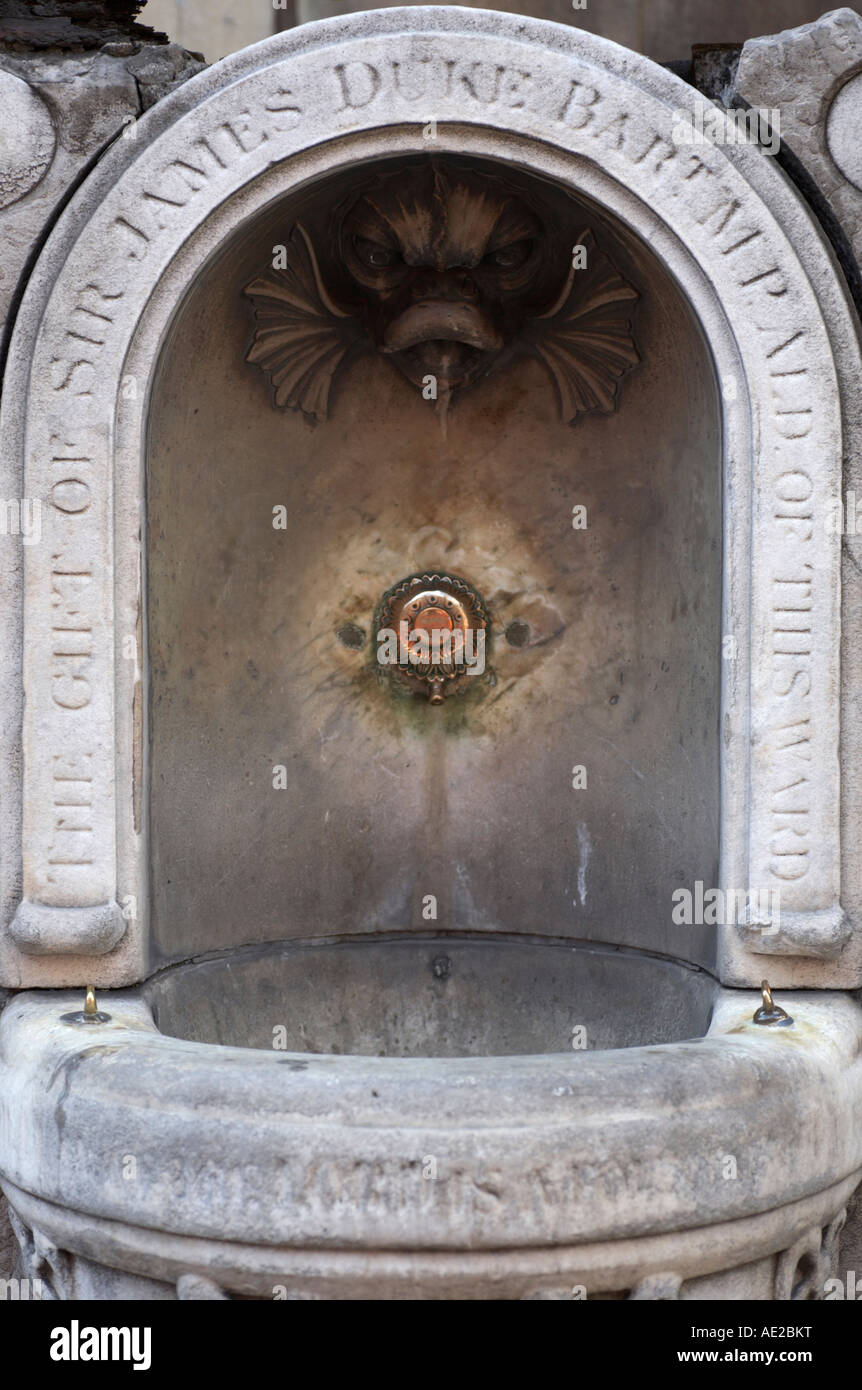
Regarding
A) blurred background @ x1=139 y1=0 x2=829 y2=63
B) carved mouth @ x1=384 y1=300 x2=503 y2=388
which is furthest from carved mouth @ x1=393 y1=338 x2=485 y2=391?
blurred background @ x1=139 y1=0 x2=829 y2=63

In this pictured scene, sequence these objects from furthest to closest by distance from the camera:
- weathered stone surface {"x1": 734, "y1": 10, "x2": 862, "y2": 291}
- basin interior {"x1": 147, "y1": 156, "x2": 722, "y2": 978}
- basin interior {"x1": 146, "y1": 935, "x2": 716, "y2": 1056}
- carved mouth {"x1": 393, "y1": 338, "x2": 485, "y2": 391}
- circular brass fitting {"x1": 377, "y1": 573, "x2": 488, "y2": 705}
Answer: circular brass fitting {"x1": 377, "y1": 573, "x2": 488, "y2": 705}, carved mouth {"x1": 393, "y1": 338, "x2": 485, "y2": 391}, basin interior {"x1": 146, "y1": 935, "x2": 716, "y2": 1056}, basin interior {"x1": 147, "y1": 156, "x2": 722, "y2": 978}, weathered stone surface {"x1": 734, "y1": 10, "x2": 862, "y2": 291}

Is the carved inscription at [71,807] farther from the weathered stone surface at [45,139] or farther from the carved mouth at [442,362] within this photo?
the carved mouth at [442,362]

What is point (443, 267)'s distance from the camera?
3152 mm

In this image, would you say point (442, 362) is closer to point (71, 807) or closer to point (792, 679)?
point (792, 679)

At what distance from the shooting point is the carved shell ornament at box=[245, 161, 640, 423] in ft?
10.0

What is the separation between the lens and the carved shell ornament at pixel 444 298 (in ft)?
A: 10.0

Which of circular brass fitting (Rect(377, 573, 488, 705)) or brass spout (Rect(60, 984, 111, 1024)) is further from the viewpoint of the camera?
circular brass fitting (Rect(377, 573, 488, 705))

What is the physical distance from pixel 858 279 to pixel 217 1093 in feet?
5.81

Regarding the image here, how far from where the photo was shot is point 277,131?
270cm

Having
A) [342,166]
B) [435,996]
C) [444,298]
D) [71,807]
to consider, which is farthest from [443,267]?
[435,996]

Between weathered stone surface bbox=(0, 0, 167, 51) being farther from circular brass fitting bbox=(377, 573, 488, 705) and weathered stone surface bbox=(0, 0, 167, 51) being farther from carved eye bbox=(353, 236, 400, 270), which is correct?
circular brass fitting bbox=(377, 573, 488, 705)

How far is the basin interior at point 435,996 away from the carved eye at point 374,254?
1429mm

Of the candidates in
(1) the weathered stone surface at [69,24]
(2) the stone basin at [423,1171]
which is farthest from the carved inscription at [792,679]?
(1) the weathered stone surface at [69,24]
